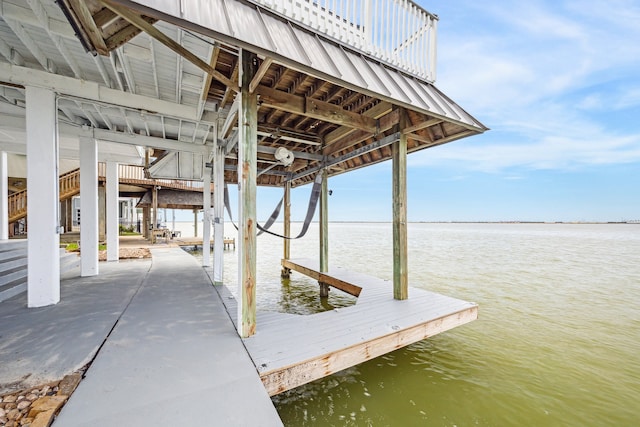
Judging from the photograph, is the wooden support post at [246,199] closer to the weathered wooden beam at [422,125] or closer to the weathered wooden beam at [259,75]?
the weathered wooden beam at [259,75]

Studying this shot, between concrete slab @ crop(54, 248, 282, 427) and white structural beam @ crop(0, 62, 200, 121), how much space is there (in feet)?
10.3

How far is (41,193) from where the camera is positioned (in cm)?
314

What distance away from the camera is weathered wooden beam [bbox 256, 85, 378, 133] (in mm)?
2900

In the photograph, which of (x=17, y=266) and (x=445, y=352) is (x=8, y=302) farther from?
(x=445, y=352)

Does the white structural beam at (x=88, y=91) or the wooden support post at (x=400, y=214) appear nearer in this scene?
the white structural beam at (x=88, y=91)

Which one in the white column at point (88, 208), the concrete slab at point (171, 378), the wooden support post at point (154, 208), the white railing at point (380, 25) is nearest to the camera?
the concrete slab at point (171, 378)

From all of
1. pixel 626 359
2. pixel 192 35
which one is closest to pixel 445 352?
pixel 626 359

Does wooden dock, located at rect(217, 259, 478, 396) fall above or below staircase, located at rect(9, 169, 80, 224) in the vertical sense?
below

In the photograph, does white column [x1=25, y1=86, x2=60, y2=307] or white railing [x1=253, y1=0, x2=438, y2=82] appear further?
white column [x1=25, y1=86, x2=60, y2=307]

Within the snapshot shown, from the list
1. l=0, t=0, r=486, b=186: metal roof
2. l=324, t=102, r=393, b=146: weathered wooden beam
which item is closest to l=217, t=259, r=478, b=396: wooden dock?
l=0, t=0, r=486, b=186: metal roof

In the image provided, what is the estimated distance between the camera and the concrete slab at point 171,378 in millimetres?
Result: 1444

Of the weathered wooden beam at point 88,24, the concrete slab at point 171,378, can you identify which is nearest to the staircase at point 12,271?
the concrete slab at point 171,378

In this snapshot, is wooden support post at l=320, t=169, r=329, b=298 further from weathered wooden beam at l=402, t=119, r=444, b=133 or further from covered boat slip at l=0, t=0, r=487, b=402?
weathered wooden beam at l=402, t=119, r=444, b=133

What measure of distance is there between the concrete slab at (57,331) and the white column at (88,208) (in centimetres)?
75
